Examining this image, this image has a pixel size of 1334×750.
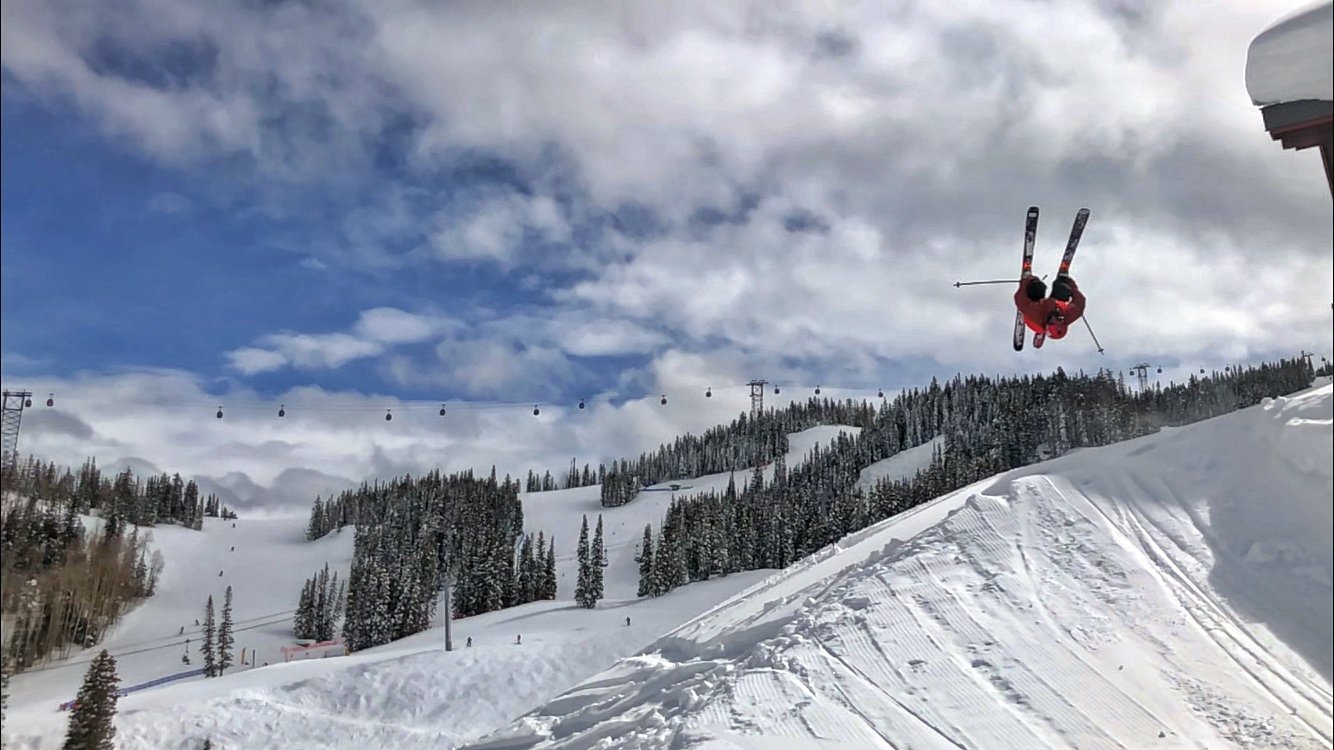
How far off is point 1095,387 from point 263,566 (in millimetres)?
136270

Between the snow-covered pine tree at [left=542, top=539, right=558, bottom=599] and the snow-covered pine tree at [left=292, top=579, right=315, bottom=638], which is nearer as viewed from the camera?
the snow-covered pine tree at [left=292, top=579, right=315, bottom=638]

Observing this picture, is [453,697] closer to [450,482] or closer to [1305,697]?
[1305,697]

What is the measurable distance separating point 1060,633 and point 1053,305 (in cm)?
683

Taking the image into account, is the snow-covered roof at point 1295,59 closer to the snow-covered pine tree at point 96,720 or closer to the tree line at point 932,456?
the snow-covered pine tree at point 96,720

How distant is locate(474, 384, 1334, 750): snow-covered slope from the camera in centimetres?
983

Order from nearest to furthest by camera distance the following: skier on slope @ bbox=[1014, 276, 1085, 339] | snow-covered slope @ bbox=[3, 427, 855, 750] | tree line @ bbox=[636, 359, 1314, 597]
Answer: skier on slope @ bbox=[1014, 276, 1085, 339], snow-covered slope @ bbox=[3, 427, 855, 750], tree line @ bbox=[636, 359, 1314, 597]

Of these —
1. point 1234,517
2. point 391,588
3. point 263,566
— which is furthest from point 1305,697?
point 263,566

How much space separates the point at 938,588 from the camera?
13289 millimetres

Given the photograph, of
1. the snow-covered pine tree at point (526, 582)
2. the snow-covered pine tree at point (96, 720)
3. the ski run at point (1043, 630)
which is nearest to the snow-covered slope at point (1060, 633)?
the ski run at point (1043, 630)

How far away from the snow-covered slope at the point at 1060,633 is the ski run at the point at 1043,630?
33 mm

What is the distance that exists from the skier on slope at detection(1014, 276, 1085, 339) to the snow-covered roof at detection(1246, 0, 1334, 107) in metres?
9.49

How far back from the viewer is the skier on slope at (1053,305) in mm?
15711

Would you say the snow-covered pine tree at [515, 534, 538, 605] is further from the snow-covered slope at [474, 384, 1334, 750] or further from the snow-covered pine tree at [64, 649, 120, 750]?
the snow-covered slope at [474, 384, 1334, 750]

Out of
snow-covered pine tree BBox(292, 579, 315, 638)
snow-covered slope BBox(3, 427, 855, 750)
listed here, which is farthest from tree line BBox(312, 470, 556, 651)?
snow-covered slope BBox(3, 427, 855, 750)
